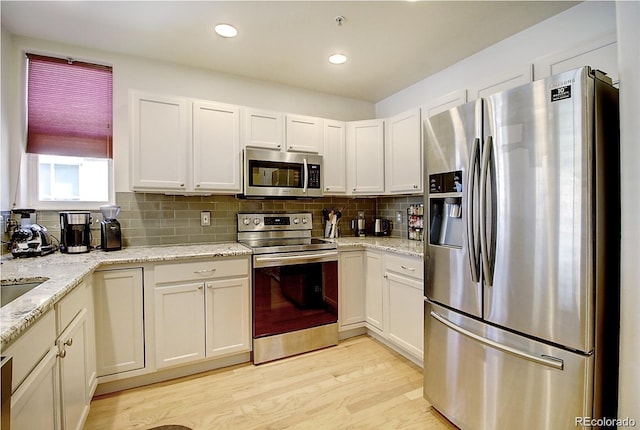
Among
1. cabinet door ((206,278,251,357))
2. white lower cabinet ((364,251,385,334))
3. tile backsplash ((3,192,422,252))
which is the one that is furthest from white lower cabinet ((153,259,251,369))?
white lower cabinet ((364,251,385,334))

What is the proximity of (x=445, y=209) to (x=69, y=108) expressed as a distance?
9.69 feet

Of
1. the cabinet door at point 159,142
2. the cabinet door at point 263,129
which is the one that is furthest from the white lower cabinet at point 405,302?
the cabinet door at point 159,142

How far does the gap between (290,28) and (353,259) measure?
1.97 metres

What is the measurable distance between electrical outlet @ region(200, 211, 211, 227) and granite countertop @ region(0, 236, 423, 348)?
0.22 meters

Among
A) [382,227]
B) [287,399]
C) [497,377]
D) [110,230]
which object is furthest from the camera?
[382,227]

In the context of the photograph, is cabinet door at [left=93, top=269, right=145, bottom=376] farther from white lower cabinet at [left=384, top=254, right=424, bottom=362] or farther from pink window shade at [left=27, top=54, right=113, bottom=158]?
white lower cabinet at [left=384, top=254, right=424, bottom=362]

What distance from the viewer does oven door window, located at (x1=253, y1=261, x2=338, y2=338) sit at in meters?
2.43

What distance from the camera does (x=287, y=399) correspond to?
6.55 ft

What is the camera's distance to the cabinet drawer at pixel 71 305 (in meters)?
1.34

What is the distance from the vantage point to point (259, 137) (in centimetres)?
276

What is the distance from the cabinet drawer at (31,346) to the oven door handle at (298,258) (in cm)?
132

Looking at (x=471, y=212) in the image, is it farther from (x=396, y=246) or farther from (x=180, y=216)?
(x=180, y=216)

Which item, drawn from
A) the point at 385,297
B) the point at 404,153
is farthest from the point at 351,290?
the point at 404,153

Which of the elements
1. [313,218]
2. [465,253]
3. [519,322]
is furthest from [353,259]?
[519,322]
